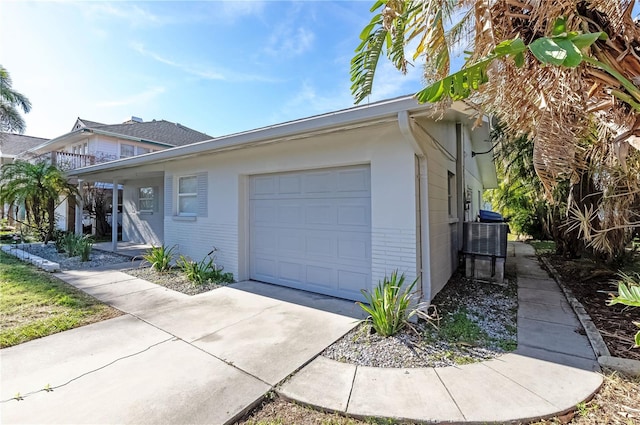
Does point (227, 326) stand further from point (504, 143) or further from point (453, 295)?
point (504, 143)

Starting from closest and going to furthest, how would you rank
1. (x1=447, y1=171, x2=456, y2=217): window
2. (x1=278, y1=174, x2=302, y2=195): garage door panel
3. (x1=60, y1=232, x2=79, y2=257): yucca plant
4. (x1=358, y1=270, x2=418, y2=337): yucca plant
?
(x1=358, y1=270, x2=418, y2=337): yucca plant → (x1=278, y1=174, x2=302, y2=195): garage door panel → (x1=447, y1=171, x2=456, y2=217): window → (x1=60, y1=232, x2=79, y2=257): yucca plant

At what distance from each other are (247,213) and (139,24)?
4509mm

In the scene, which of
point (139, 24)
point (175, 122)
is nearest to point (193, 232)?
point (139, 24)

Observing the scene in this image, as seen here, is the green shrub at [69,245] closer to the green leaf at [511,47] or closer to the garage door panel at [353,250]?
the garage door panel at [353,250]

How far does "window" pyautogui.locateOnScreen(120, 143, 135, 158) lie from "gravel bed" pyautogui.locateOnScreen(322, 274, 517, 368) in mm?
20453

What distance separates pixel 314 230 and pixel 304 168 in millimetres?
1251

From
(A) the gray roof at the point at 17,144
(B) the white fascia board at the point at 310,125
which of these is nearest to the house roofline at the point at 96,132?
(A) the gray roof at the point at 17,144

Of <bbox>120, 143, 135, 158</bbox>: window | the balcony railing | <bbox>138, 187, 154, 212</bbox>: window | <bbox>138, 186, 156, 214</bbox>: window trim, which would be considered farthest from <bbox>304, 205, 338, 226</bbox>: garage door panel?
<bbox>120, 143, 135, 158</bbox>: window

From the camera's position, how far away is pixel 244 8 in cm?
634

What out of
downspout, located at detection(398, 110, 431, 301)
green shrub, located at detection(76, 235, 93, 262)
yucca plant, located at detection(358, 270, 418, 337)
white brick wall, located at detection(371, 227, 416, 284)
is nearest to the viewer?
yucca plant, located at detection(358, 270, 418, 337)

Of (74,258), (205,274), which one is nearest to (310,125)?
(205,274)

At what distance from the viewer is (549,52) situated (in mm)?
1896

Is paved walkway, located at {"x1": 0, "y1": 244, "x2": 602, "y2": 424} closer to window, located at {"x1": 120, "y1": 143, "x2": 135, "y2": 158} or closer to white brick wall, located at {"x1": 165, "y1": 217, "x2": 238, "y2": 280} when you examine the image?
white brick wall, located at {"x1": 165, "y1": 217, "x2": 238, "y2": 280}

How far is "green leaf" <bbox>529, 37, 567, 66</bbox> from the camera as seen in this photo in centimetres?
183
